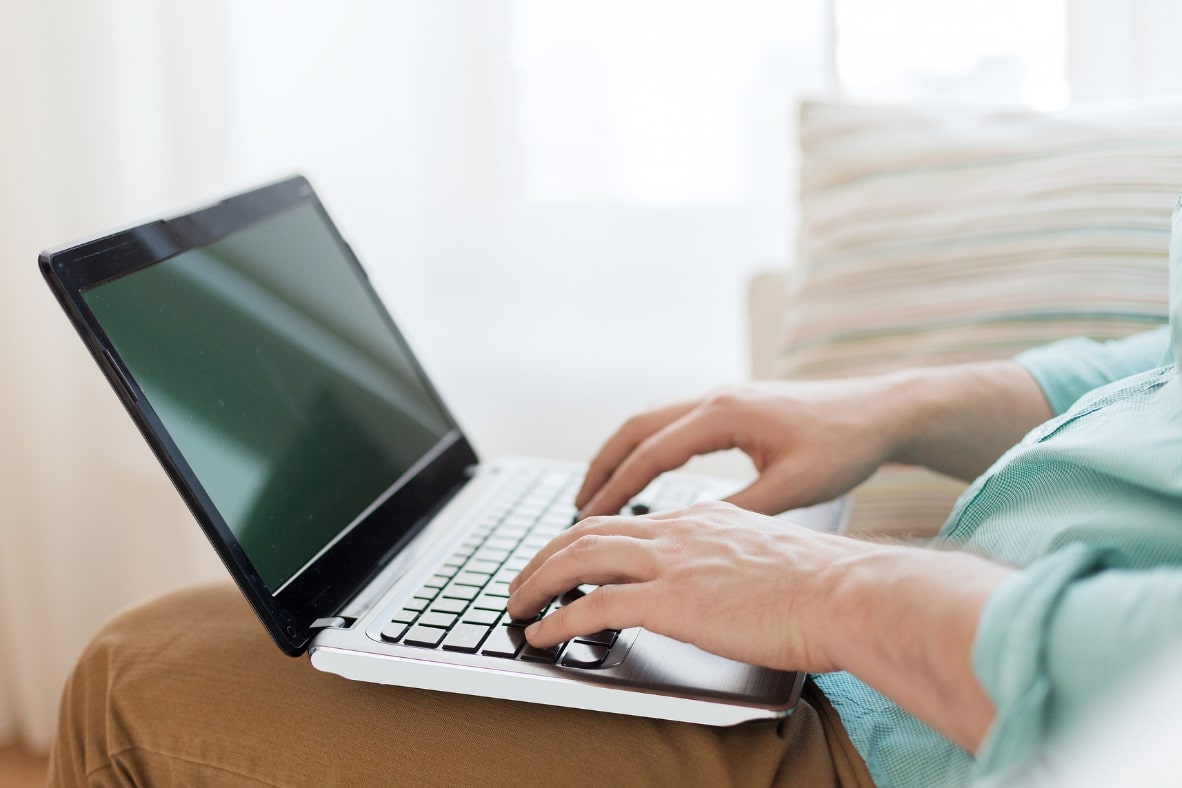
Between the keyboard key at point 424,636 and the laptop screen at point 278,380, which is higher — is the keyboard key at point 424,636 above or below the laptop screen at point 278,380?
below

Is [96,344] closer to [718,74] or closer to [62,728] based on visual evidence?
[62,728]

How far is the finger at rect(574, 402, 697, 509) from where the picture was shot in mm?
860

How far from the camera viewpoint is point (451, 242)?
174 centimetres

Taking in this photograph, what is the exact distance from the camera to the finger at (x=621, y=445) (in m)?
0.86

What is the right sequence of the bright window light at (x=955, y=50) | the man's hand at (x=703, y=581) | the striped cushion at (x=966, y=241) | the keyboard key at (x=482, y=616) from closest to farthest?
1. the man's hand at (x=703, y=581)
2. the keyboard key at (x=482, y=616)
3. the striped cushion at (x=966, y=241)
4. the bright window light at (x=955, y=50)

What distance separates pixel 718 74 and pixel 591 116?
8.3 inches

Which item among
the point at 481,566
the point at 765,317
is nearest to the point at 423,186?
the point at 765,317

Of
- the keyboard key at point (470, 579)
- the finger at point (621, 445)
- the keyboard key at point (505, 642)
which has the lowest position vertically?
the keyboard key at point (470, 579)

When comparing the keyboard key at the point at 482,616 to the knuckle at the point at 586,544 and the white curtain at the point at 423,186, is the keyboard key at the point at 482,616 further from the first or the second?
the white curtain at the point at 423,186

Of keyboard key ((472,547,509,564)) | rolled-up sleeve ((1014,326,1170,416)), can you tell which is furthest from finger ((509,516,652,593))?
rolled-up sleeve ((1014,326,1170,416))

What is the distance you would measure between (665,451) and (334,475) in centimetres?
25

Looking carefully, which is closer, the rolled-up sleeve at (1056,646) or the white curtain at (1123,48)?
the rolled-up sleeve at (1056,646)

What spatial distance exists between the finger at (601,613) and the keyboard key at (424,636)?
8 cm

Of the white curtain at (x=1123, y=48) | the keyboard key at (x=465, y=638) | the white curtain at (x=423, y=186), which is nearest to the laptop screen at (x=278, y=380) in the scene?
the keyboard key at (x=465, y=638)
